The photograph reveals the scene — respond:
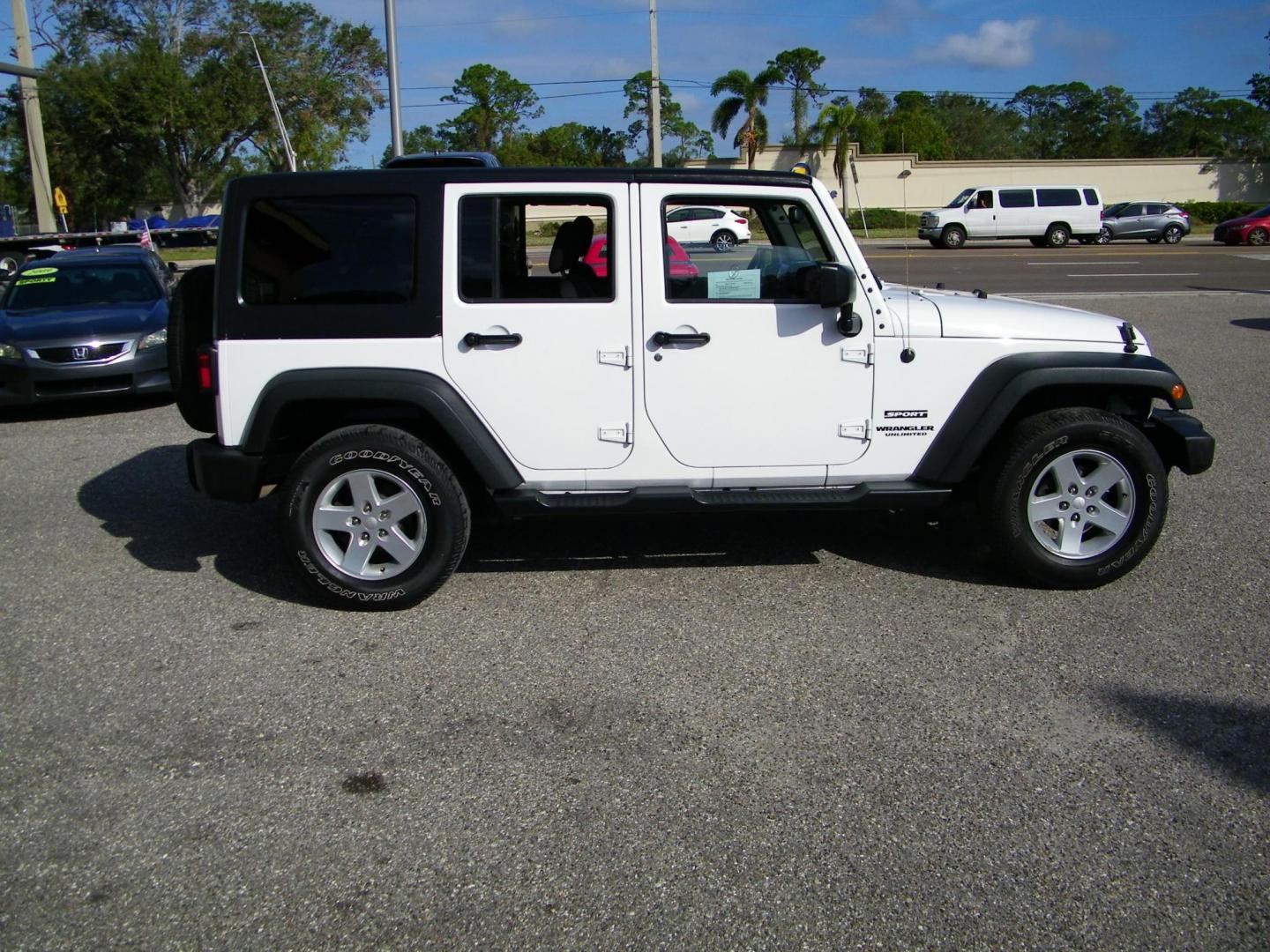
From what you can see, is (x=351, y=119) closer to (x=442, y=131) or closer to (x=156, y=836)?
(x=442, y=131)

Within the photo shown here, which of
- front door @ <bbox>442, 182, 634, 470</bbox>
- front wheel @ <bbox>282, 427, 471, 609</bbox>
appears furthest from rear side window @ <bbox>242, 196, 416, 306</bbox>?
front wheel @ <bbox>282, 427, 471, 609</bbox>

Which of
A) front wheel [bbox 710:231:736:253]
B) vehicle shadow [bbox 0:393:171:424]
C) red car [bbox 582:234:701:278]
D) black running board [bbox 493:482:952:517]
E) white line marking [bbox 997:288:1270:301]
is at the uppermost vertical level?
front wheel [bbox 710:231:736:253]

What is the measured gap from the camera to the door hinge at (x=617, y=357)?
4785 millimetres

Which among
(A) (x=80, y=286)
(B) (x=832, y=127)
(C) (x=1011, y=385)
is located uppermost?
(B) (x=832, y=127)

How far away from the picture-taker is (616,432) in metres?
4.86

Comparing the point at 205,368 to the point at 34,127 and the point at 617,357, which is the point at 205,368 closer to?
the point at 617,357

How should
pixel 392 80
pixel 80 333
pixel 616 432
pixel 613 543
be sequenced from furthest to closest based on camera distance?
pixel 392 80 < pixel 80 333 < pixel 613 543 < pixel 616 432

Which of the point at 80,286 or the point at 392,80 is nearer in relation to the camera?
the point at 80,286

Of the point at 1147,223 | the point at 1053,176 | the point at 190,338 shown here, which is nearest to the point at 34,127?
the point at 190,338

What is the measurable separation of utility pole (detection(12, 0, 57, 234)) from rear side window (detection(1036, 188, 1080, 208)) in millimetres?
29987

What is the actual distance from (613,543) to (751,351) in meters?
1.48

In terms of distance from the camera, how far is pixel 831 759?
3.61 m

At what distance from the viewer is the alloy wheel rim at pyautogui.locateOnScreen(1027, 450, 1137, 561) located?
16.3ft

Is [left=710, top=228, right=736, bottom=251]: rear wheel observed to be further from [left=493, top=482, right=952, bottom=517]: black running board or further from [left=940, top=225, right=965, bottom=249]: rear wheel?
[left=940, top=225, right=965, bottom=249]: rear wheel
